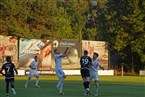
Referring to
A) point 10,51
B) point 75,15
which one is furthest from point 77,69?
point 75,15

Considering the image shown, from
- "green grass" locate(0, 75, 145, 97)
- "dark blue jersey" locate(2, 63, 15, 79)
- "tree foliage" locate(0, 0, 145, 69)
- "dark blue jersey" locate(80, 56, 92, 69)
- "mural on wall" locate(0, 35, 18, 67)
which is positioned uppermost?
"tree foliage" locate(0, 0, 145, 69)

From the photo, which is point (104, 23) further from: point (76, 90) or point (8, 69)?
point (8, 69)

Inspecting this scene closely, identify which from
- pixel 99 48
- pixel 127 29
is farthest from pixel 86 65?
pixel 127 29

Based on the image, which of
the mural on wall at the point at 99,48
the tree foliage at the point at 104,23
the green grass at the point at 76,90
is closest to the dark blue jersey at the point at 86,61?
the green grass at the point at 76,90

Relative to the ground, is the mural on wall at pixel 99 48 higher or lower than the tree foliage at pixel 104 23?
lower

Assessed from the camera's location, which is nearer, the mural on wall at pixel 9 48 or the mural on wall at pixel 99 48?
the mural on wall at pixel 9 48

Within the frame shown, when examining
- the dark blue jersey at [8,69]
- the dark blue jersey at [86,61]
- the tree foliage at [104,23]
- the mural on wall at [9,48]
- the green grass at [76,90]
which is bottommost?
the green grass at [76,90]

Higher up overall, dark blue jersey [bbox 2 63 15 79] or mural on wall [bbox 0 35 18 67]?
mural on wall [bbox 0 35 18 67]

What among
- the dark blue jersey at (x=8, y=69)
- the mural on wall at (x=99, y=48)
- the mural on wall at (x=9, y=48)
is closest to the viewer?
the dark blue jersey at (x=8, y=69)

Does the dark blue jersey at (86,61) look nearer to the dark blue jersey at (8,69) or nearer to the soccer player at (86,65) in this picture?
the soccer player at (86,65)

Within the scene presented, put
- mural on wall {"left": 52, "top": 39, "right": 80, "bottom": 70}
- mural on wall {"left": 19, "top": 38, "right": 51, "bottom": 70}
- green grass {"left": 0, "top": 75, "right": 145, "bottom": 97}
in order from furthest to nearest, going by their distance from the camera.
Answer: mural on wall {"left": 52, "top": 39, "right": 80, "bottom": 70} → mural on wall {"left": 19, "top": 38, "right": 51, "bottom": 70} → green grass {"left": 0, "top": 75, "right": 145, "bottom": 97}

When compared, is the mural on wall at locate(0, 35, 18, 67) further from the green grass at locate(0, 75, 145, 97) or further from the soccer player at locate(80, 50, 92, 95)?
the soccer player at locate(80, 50, 92, 95)

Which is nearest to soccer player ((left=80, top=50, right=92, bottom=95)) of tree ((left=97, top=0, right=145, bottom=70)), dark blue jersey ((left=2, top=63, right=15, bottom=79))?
dark blue jersey ((left=2, top=63, right=15, bottom=79))

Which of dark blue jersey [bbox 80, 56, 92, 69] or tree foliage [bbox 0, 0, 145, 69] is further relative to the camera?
tree foliage [bbox 0, 0, 145, 69]
